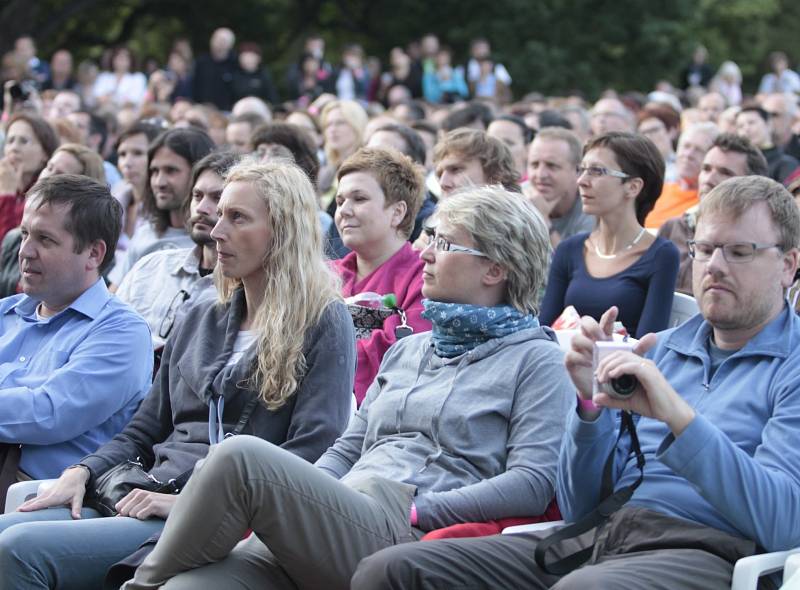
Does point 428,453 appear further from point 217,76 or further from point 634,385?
point 217,76

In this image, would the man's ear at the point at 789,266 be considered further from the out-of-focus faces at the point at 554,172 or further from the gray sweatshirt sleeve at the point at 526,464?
the out-of-focus faces at the point at 554,172

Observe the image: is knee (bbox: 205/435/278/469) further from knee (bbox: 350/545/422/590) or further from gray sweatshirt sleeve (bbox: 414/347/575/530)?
gray sweatshirt sleeve (bbox: 414/347/575/530)

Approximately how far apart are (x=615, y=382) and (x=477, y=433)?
694 millimetres

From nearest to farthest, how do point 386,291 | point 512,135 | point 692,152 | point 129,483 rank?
→ point 129,483 → point 386,291 → point 692,152 → point 512,135

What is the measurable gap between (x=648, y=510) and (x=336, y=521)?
81 cm

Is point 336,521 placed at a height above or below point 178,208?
below

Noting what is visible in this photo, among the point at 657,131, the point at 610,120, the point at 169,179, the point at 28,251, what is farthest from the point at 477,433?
the point at 610,120

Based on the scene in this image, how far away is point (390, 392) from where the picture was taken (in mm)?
3844

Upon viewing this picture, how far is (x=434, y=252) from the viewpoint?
3.86 meters

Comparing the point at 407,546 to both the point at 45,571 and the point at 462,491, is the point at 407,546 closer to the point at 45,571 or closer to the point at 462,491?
the point at 462,491

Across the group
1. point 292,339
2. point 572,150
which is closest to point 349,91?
point 572,150

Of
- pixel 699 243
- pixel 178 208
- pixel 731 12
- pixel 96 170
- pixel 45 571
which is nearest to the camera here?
pixel 699 243

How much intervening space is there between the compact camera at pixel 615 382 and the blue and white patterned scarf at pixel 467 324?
697 millimetres

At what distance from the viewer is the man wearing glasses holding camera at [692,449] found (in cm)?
304
